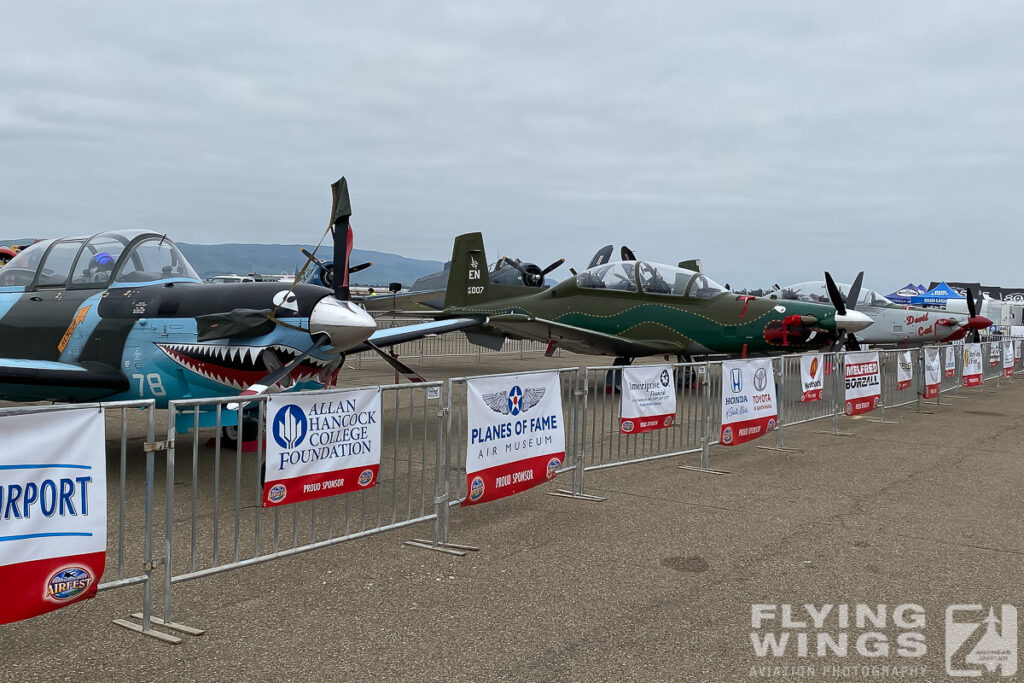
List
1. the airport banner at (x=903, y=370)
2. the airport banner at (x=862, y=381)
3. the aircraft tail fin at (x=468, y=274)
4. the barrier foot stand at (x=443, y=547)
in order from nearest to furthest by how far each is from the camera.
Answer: the barrier foot stand at (x=443, y=547) < the airport banner at (x=862, y=381) < the airport banner at (x=903, y=370) < the aircraft tail fin at (x=468, y=274)

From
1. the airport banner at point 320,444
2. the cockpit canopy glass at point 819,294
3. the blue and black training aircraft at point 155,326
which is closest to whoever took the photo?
the airport banner at point 320,444

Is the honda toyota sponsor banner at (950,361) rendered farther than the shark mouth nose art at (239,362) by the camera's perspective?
Yes

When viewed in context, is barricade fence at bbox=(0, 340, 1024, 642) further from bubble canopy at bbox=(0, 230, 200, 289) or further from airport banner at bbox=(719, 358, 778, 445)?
bubble canopy at bbox=(0, 230, 200, 289)

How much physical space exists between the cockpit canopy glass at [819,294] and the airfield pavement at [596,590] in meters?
13.7

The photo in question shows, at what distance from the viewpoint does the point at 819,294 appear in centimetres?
2177

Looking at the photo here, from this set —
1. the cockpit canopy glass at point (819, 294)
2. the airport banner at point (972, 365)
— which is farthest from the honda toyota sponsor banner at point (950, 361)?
the cockpit canopy glass at point (819, 294)

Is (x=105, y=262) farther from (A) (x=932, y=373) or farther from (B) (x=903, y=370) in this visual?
(A) (x=932, y=373)

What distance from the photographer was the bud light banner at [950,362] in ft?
54.3

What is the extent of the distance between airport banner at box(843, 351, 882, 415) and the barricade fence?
152 mm

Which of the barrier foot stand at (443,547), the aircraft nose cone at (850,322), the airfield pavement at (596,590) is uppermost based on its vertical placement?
the aircraft nose cone at (850,322)

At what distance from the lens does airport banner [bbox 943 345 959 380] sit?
16.5 m

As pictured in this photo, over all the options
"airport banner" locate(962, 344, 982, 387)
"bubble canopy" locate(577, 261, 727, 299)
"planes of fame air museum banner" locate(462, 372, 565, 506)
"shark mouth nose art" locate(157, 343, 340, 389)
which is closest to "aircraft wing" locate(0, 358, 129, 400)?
"shark mouth nose art" locate(157, 343, 340, 389)

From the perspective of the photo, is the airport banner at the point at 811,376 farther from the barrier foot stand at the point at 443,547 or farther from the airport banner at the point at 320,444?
the airport banner at the point at 320,444

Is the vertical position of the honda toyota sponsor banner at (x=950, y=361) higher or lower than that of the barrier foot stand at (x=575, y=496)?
higher
